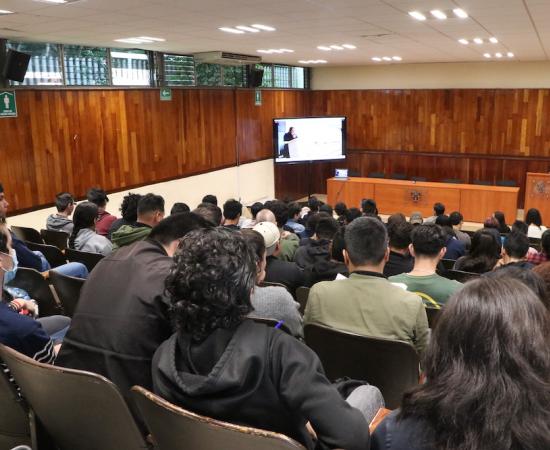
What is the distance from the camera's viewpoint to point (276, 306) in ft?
8.07

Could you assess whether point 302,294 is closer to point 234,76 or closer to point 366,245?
point 366,245

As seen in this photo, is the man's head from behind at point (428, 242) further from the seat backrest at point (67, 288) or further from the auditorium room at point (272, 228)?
the seat backrest at point (67, 288)

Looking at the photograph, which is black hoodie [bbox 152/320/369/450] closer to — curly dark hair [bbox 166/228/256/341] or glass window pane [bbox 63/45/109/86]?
curly dark hair [bbox 166/228/256/341]

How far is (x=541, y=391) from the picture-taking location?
112 cm

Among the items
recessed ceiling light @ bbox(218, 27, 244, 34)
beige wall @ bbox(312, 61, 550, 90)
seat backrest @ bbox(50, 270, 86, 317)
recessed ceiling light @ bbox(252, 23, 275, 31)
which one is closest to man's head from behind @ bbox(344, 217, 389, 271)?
seat backrest @ bbox(50, 270, 86, 317)

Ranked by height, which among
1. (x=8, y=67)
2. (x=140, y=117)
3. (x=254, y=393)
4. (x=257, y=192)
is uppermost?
(x=8, y=67)

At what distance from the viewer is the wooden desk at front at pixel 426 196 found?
10.1 metres

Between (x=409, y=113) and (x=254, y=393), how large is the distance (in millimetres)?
11670

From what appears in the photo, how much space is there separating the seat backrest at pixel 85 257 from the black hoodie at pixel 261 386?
2.61 meters

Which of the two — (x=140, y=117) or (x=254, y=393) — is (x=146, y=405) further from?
(x=140, y=117)

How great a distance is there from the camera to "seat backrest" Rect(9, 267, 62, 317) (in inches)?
134

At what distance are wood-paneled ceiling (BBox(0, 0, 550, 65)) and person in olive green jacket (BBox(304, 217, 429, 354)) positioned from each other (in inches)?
120

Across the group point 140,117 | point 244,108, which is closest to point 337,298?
point 140,117

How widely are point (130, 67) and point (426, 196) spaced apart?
6.36 m
